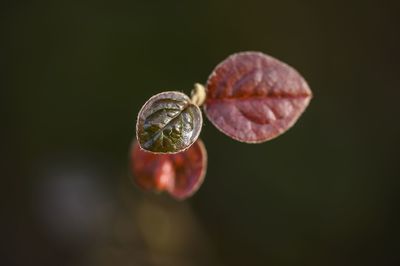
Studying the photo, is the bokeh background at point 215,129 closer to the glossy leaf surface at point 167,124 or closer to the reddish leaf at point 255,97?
the reddish leaf at point 255,97

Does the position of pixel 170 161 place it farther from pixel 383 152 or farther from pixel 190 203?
pixel 383 152

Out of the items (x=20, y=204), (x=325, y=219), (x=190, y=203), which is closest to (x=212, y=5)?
(x=190, y=203)

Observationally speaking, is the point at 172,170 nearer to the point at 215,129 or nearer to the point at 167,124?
the point at 167,124

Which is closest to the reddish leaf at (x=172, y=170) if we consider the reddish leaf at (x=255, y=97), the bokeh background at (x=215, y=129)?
the reddish leaf at (x=255, y=97)

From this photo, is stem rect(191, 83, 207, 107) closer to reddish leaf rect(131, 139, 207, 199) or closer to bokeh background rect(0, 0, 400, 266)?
reddish leaf rect(131, 139, 207, 199)

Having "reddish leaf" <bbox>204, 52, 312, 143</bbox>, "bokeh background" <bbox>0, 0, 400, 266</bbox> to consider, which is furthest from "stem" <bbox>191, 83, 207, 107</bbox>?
"bokeh background" <bbox>0, 0, 400, 266</bbox>

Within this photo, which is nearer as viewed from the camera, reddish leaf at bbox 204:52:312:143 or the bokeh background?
reddish leaf at bbox 204:52:312:143
